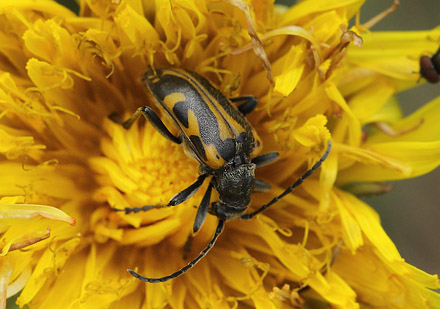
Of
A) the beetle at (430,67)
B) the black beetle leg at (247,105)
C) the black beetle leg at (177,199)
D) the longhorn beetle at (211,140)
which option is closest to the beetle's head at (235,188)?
the longhorn beetle at (211,140)

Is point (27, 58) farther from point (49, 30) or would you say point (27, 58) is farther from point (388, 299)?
point (388, 299)

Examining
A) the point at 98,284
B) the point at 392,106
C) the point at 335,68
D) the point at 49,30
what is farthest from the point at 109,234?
the point at 392,106

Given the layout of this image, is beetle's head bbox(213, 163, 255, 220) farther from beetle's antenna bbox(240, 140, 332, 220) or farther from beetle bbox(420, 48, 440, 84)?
beetle bbox(420, 48, 440, 84)

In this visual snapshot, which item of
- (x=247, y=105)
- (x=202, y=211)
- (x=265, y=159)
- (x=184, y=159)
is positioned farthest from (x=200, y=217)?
(x=247, y=105)

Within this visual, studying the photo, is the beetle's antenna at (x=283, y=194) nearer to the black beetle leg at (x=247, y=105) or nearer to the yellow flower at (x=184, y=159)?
the yellow flower at (x=184, y=159)

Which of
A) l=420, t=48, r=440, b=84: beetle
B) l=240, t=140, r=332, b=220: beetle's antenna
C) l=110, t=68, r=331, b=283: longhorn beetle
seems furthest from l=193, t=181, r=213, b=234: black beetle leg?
l=420, t=48, r=440, b=84: beetle

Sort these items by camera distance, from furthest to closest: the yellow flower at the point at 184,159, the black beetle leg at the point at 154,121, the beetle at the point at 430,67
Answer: the beetle at the point at 430,67 → the black beetle leg at the point at 154,121 → the yellow flower at the point at 184,159
